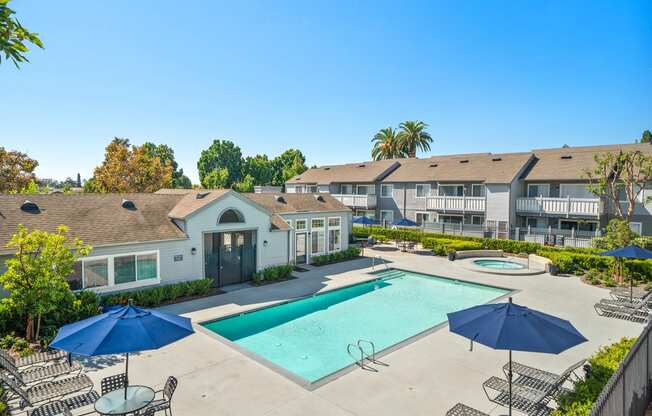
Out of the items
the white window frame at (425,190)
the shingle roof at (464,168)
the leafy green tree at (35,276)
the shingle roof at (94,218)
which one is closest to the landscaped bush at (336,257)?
the shingle roof at (94,218)

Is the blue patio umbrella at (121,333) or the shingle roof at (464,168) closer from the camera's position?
the blue patio umbrella at (121,333)

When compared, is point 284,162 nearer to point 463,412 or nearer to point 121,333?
point 121,333

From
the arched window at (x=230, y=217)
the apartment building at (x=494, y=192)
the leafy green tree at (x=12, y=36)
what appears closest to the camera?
the leafy green tree at (x=12, y=36)

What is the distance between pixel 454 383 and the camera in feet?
31.7

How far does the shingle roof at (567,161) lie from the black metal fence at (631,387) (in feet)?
79.8

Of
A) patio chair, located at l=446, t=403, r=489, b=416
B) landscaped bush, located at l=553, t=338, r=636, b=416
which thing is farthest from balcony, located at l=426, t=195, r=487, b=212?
patio chair, located at l=446, t=403, r=489, b=416

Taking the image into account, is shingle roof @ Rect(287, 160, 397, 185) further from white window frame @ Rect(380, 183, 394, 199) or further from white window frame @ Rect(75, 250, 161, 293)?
white window frame @ Rect(75, 250, 161, 293)

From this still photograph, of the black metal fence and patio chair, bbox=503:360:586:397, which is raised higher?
the black metal fence

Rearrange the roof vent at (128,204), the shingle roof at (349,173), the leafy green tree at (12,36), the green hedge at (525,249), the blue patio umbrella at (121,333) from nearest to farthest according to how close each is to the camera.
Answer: the leafy green tree at (12,36) < the blue patio umbrella at (121,333) < the roof vent at (128,204) < the green hedge at (525,249) < the shingle roof at (349,173)

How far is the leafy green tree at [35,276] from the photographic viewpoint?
11297 millimetres

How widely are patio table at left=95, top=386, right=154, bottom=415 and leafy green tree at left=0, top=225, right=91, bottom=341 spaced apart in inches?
214

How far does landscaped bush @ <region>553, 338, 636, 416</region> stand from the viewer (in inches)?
253

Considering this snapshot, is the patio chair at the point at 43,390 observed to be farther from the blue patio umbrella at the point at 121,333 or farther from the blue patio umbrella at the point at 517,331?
the blue patio umbrella at the point at 517,331

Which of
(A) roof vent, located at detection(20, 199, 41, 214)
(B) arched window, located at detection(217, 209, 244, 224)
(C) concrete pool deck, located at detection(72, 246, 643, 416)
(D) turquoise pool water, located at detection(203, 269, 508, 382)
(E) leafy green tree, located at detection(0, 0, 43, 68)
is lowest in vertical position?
(D) turquoise pool water, located at detection(203, 269, 508, 382)
